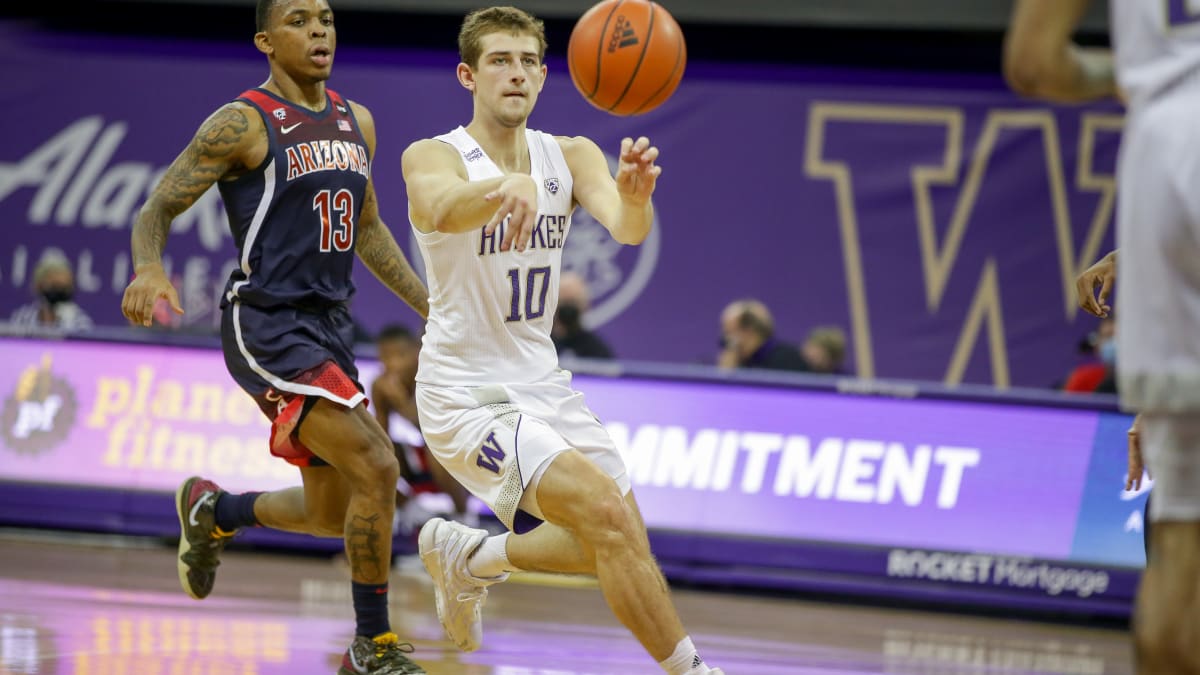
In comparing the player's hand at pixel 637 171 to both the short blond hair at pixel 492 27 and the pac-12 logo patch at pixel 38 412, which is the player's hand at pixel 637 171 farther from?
the pac-12 logo patch at pixel 38 412

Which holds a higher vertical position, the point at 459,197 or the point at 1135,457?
the point at 459,197

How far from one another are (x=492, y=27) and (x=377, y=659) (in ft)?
7.20

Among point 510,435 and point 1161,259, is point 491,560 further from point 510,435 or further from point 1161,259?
point 1161,259

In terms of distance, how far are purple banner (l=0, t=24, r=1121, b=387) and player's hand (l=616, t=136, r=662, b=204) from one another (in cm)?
942

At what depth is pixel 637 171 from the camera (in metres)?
4.67

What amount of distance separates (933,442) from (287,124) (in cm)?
491

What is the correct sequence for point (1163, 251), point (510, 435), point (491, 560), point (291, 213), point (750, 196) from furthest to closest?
point (750, 196) < point (291, 213) < point (491, 560) < point (510, 435) < point (1163, 251)

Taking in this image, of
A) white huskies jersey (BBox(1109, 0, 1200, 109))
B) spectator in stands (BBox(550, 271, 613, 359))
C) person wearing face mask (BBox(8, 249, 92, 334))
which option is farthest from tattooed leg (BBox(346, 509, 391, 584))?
person wearing face mask (BBox(8, 249, 92, 334))

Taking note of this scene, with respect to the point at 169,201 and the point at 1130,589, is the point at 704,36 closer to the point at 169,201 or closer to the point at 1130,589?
the point at 1130,589

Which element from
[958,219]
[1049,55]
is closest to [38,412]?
[958,219]

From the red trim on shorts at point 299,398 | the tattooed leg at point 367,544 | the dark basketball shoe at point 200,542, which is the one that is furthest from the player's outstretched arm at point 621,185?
the dark basketball shoe at point 200,542

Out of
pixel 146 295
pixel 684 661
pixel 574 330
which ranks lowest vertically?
pixel 684 661

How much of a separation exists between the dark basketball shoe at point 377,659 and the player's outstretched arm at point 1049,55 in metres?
3.17

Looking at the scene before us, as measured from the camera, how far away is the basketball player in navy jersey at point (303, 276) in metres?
5.49
